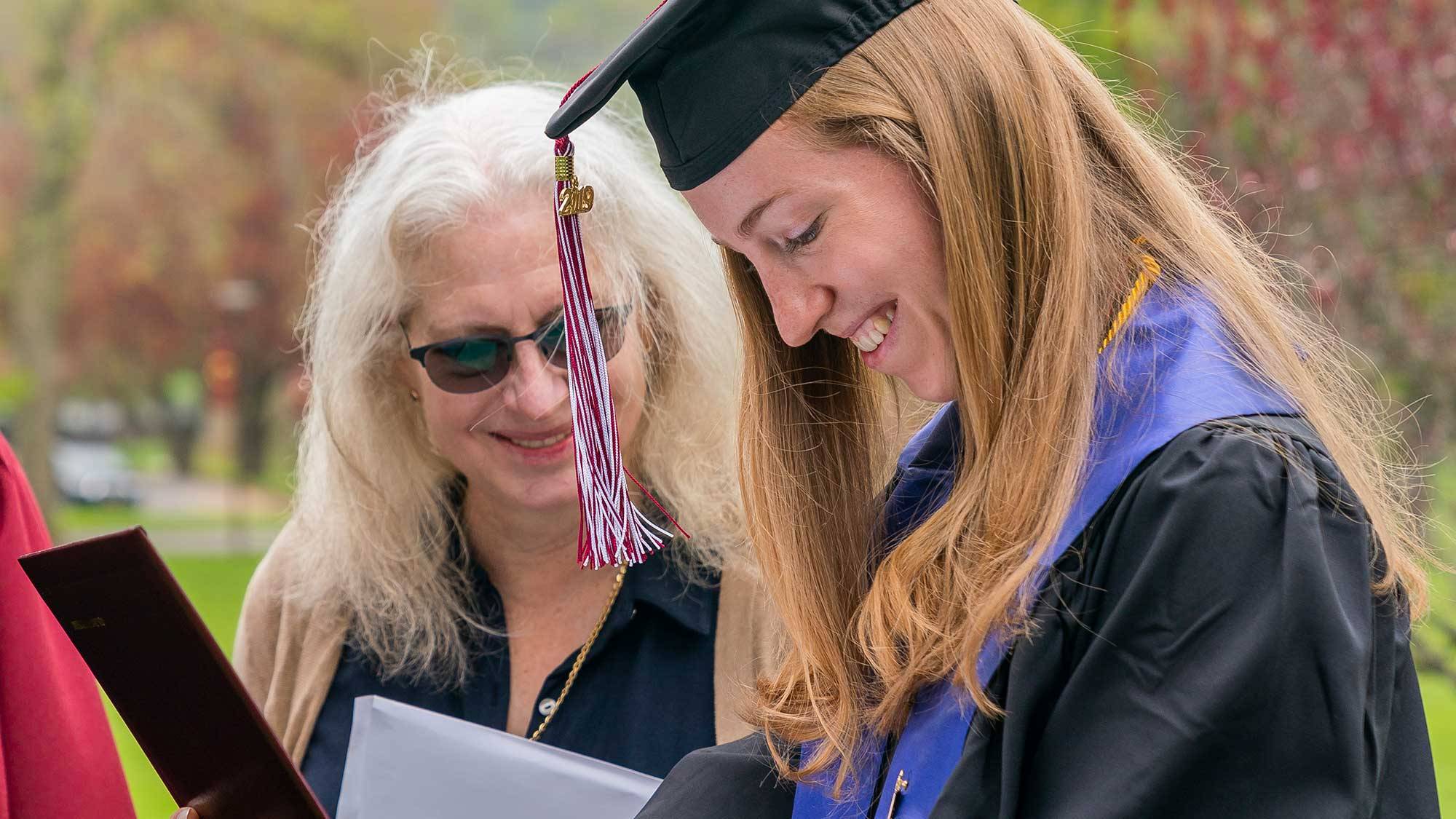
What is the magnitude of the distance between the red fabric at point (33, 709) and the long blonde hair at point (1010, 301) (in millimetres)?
1051

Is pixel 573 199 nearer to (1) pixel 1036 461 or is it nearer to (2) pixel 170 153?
(1) pixel 1036 461

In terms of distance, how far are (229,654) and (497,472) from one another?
27.2 feet

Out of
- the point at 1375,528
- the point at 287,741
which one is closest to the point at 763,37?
the point at 1375,528

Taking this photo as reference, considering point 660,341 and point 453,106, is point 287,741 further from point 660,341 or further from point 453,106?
point 453,106

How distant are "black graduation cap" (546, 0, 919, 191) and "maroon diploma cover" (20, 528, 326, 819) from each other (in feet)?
2.51

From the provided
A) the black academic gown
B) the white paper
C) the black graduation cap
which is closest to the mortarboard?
the black graduation cap

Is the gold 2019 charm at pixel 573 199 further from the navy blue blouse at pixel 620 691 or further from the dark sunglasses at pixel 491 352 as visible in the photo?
the navy blue blouse at pixel 620 691

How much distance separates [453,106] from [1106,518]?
171 centimetres

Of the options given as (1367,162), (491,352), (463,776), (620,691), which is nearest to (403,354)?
→ (491,352)

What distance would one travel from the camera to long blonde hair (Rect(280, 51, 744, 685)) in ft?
8.24

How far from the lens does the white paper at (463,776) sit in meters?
2.03

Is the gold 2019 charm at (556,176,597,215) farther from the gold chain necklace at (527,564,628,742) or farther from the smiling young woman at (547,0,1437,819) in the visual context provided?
the gold chain necklace at (527,564,628,742)

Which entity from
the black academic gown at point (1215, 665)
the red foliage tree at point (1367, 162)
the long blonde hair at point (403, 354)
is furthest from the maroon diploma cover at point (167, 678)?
the red foliage tree at point (1367, 162)

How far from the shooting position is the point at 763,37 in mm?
1530
